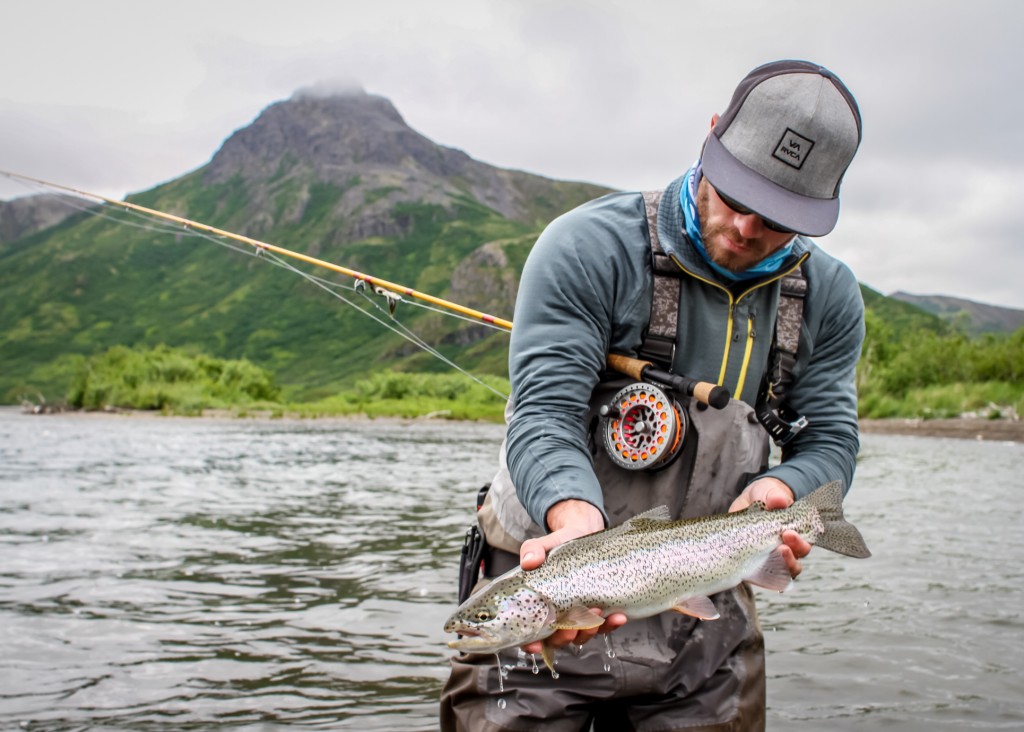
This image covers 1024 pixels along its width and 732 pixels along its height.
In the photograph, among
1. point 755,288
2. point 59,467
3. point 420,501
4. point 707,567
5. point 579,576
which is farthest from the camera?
point 59,467

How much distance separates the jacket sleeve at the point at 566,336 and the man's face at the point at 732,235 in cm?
21

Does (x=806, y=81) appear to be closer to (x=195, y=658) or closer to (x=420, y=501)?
(x=195, y=658)

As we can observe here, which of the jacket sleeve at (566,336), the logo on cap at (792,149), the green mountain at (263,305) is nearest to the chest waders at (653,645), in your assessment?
the jacket sleeve at (566,336)

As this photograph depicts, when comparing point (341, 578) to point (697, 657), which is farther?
point (341, 578)

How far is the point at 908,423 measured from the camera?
2044 inches

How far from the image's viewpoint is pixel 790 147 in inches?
107

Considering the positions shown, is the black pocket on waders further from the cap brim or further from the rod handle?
the cap brim

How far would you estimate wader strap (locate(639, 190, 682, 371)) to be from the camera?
117 inches

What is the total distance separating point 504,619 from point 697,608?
62 centimetres

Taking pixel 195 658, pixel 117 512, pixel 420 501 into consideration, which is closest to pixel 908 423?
pixel 420 501

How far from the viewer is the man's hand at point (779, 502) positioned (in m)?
2.93

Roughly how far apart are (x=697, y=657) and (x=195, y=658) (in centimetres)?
445

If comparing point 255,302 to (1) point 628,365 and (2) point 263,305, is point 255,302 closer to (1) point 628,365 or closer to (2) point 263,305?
(2) point 263,305

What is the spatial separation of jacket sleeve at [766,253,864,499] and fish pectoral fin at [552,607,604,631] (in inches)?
39.8
